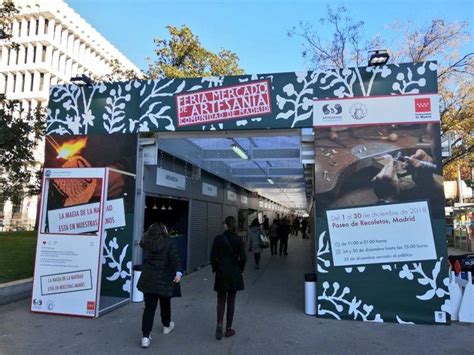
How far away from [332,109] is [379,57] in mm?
1054

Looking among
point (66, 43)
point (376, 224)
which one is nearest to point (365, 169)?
A: point (376, 224)

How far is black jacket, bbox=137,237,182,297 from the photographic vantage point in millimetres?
4777

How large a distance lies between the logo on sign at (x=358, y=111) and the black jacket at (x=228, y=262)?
2762 mm

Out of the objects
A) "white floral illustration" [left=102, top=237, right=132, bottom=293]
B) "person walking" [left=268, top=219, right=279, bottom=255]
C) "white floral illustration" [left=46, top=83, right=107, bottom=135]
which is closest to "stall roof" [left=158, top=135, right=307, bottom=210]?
"white floral illustration" [left=46, top=83, right=107, bottom=135]

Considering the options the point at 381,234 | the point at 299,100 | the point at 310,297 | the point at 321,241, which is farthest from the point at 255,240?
the point at 299,100

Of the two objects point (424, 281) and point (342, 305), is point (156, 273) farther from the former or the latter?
point (424, 281)

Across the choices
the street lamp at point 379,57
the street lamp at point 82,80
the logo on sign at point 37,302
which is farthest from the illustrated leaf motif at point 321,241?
the street lamp at point 82,80

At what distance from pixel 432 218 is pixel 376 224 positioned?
800mm

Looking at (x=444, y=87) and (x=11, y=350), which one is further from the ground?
(x=444, y=87)

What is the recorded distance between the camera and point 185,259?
33.9 ft

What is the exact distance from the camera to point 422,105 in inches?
239

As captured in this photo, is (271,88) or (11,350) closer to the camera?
(11,350)

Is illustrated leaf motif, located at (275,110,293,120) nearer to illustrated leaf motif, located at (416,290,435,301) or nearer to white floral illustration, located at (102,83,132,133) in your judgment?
white floral illustration, located at (102,83,132,133)

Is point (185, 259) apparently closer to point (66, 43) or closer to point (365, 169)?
point (365, 169)
